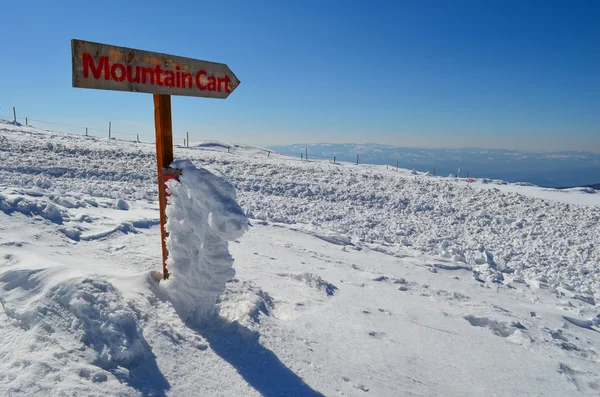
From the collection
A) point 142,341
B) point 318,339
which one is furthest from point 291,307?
point 142,341

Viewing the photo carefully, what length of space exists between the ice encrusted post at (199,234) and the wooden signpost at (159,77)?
0.20m

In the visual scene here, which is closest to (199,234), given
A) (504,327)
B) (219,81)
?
(219,81)

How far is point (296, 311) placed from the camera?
480cm

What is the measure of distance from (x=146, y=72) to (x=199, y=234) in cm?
164

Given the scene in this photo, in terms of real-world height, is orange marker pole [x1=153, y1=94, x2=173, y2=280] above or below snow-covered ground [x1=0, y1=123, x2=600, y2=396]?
above

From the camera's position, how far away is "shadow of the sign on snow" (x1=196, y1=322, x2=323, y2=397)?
3.16m

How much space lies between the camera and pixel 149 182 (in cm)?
1452

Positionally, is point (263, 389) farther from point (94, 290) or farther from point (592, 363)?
point (592, 363)

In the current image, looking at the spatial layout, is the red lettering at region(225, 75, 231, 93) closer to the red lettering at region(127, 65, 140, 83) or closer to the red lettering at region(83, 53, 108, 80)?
the red lettering at region(127, 65, 140, 83)

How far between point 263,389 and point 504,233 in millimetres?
12527

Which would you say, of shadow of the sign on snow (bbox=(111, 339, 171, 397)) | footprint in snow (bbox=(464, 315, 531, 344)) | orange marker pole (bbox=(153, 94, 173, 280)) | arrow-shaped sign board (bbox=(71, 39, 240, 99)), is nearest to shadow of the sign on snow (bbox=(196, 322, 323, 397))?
shadow of the sign on snow (bbox=(111, 339, 171, 397))

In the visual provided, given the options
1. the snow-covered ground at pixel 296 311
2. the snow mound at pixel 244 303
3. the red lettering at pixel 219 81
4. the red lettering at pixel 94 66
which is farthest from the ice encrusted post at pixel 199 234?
the red lettering at pixel 94 66

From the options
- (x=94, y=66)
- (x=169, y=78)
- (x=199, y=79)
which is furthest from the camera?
(x=199, y=79)

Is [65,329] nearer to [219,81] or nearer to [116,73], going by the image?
[116,73]
